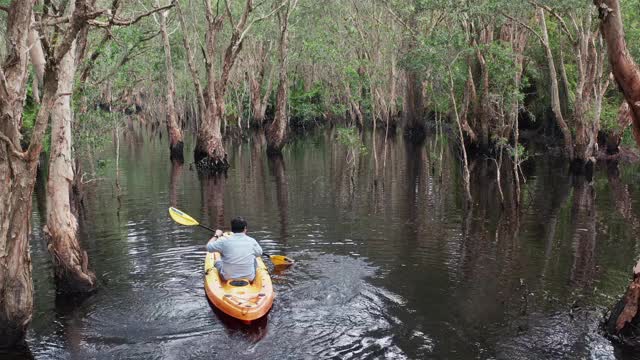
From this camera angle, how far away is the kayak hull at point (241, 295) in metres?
8.93

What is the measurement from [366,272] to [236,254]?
10.2ft

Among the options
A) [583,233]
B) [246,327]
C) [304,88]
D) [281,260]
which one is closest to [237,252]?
[246,327]

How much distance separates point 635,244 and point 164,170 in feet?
72.3

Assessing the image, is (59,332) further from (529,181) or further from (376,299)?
(529,181)

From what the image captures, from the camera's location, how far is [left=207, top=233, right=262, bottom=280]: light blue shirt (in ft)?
32.2

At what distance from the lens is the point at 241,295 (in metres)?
9.48

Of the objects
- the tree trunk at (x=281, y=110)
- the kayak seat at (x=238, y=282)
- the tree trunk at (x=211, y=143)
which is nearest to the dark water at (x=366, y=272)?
the kayak seat at (x=238, y=282)

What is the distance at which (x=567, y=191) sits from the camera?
21.3 m

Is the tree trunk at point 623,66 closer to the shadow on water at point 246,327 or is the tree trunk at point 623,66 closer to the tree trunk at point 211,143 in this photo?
the shadow on water at point 246,327

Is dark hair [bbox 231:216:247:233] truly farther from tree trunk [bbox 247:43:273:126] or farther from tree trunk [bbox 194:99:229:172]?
tree trunk [bbox 247:43:273:126]

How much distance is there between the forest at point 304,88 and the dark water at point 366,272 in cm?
72

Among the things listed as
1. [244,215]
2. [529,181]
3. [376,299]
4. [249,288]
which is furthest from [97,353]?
[529,181]

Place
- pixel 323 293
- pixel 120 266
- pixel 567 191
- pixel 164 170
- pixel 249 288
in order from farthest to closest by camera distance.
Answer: pixel 164 170
pixel 567 191
pixel 120 266
pixel 323 293
pixel 249 288

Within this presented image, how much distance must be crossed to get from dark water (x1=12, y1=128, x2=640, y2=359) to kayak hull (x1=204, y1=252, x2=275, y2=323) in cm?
25
